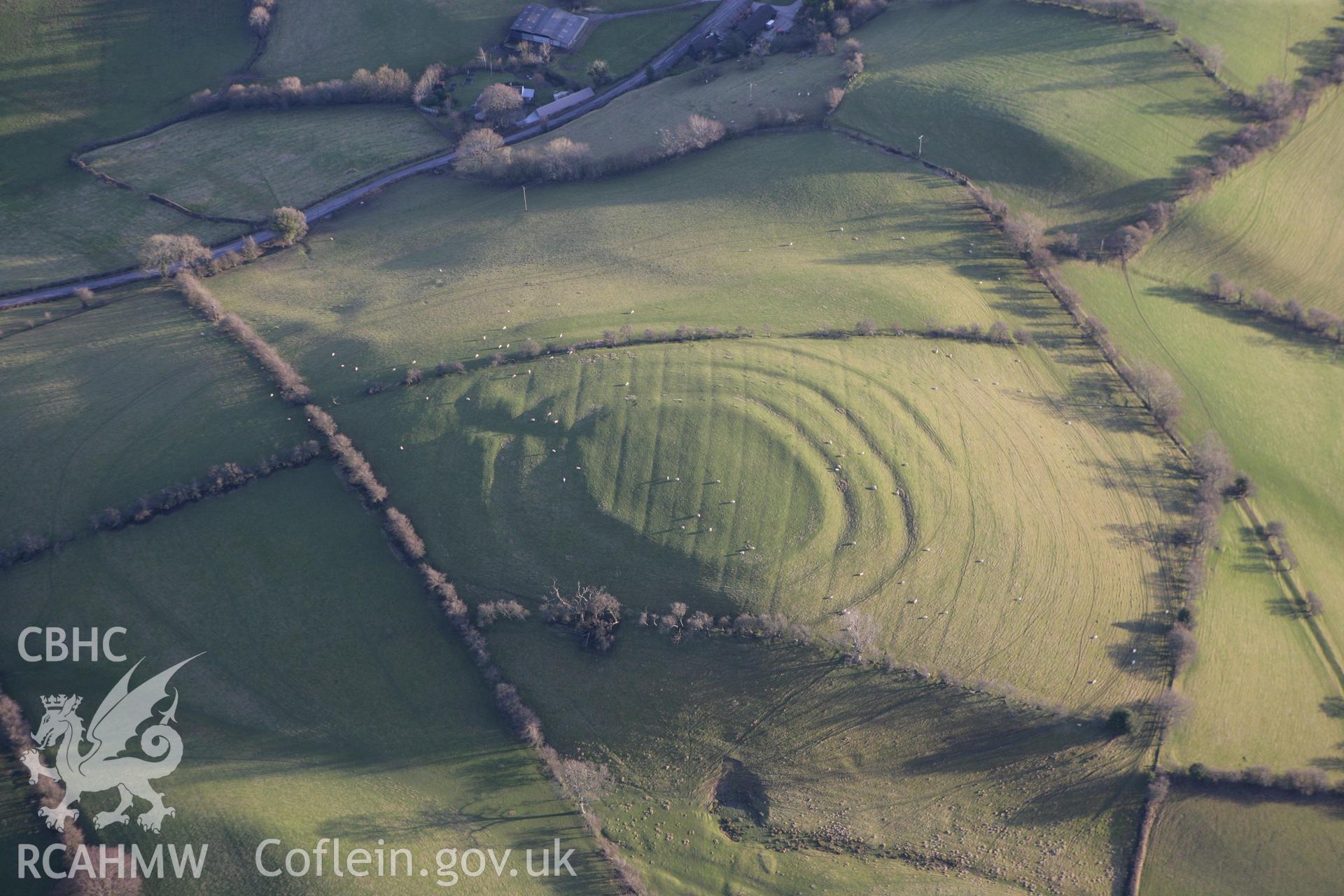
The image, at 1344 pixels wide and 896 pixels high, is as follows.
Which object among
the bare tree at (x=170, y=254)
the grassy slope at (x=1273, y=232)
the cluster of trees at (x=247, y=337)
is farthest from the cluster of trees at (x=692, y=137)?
the bare tree at (x=170, y=254)

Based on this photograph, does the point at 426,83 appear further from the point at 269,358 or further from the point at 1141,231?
the point at 1141,231

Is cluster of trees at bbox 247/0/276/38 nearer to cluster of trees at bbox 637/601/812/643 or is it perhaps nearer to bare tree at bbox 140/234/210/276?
bare tree at bbox 140/234/210/276

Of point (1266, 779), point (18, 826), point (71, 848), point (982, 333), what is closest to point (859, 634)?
point (1266, 779)

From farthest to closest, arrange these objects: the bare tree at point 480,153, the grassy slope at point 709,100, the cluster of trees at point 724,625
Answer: the grassy slope at point 709,100
the bare tree at point 480,153
the cluster of trees at point 724,625

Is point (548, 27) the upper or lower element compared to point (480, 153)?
upper

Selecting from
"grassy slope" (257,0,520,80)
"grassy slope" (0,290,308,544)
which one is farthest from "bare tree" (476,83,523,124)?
"grassy slope" (0,290,308,544)

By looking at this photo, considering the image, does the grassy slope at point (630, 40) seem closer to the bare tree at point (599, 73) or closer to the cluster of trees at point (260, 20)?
the bare tree at point (599, 73)
